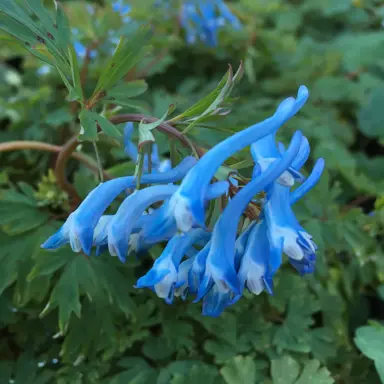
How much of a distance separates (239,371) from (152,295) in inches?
13.6

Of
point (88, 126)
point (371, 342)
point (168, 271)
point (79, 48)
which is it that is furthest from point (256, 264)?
point (79, 48)

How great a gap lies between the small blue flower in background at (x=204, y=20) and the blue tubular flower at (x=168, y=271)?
157cm

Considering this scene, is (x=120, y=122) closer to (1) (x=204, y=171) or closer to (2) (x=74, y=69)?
(2) (x=74, y=69)

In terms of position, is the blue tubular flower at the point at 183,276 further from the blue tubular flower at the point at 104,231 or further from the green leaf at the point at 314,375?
the green leaf at the point at 314,375

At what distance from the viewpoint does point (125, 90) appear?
3.96 feet

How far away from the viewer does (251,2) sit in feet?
8.41

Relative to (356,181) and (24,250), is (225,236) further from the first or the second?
(356,181)

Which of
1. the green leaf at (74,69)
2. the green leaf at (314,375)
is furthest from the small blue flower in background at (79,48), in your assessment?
the green leaf at (314,375)

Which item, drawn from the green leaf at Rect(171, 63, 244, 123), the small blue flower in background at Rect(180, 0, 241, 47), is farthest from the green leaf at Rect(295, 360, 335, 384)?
the small blue flower in background at Rect(180, 0, 241, 47)

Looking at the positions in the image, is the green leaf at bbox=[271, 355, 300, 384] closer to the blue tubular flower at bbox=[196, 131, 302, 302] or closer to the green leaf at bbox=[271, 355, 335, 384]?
the green leaf at bbox=[271, 355, 335, 384]

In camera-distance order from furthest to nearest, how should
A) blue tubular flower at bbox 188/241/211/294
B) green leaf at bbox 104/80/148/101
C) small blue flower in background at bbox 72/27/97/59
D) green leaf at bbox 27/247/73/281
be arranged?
small blue flower in background at bbox 72/27/97/59, green leaf at bbox 27/247/73/281, green leaf at bbox 104/80/148/101, blue tubular flower at bbox 188/241/211/294

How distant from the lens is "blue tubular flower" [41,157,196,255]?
928 mm

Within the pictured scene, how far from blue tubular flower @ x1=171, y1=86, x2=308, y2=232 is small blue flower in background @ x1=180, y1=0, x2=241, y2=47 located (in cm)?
145

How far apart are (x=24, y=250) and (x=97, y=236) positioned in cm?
47
